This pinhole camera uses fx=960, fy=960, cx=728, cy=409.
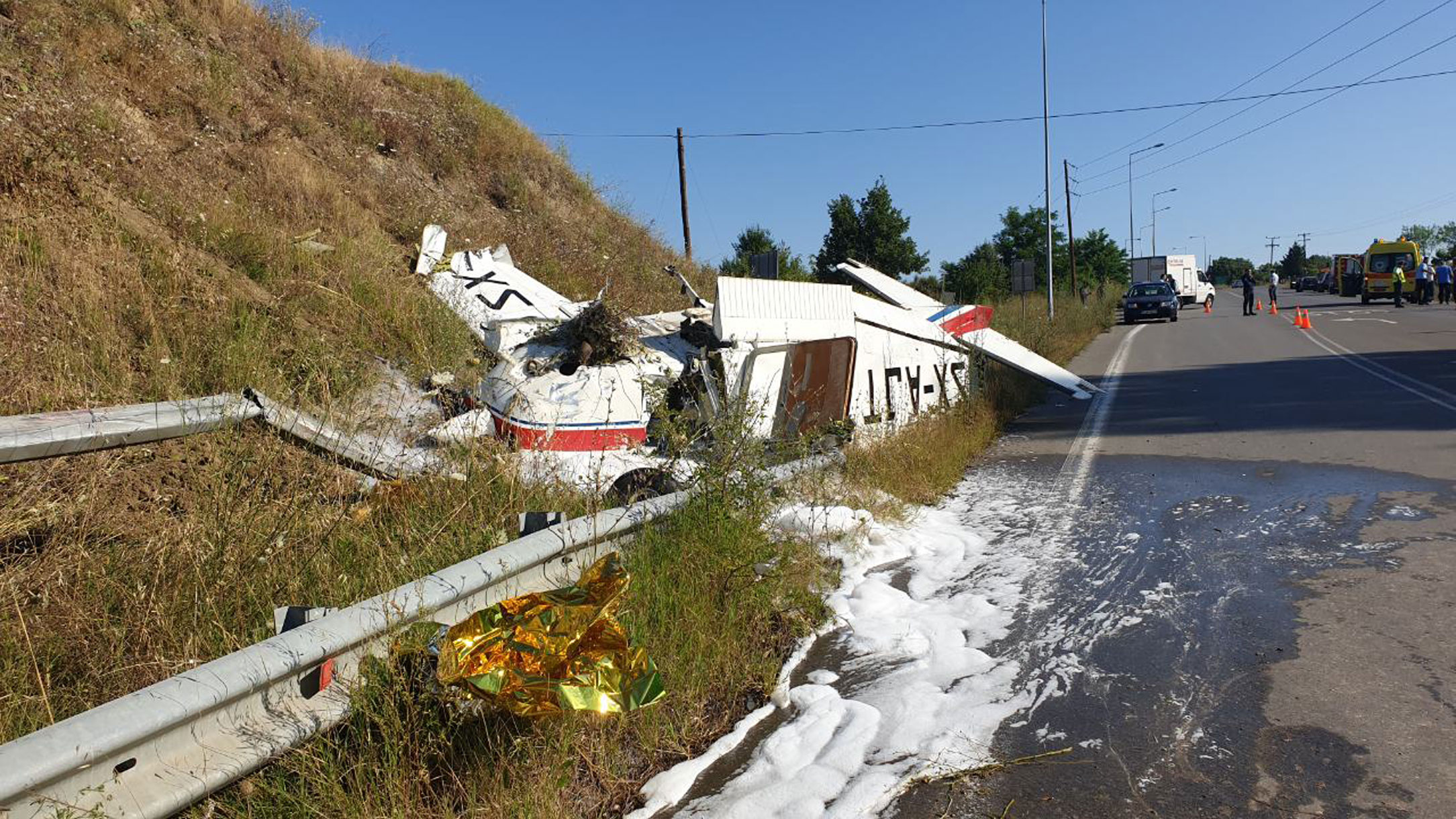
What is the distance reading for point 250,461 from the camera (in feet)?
14.5

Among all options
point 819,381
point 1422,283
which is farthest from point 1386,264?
point 819,381

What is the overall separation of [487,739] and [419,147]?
1708 centimetres

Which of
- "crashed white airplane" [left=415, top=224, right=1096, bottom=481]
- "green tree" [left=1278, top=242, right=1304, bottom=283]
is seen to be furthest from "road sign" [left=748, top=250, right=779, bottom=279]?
"green tree" [left=1278, top=242, right=1304, bottom=283]

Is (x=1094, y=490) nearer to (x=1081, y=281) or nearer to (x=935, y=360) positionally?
(x=935, y=360)

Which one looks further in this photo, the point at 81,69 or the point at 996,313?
the point at 996,313

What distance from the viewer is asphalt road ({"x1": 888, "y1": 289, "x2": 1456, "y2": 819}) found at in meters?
3.04

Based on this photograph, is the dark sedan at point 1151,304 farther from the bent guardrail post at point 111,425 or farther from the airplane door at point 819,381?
the bent guardrail post at point 111,425

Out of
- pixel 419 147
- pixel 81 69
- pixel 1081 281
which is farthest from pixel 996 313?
pixel 1081 281

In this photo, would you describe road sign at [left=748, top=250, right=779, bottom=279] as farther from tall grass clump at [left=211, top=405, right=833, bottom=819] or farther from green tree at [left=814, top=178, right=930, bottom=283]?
green tree at [left=814, top=178, right=930, bottom=283]

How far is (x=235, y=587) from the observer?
360 cm

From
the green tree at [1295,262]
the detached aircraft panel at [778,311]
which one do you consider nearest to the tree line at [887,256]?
the detached aircraft panel at [778,311]

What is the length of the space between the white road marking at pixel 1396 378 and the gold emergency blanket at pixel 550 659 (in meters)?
11.2

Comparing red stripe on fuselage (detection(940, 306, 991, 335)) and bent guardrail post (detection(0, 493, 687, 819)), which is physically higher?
red stripe on fuselage (detection(940, 306, 991, 335))

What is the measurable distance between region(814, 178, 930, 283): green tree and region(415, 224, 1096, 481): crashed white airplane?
3838 cm
